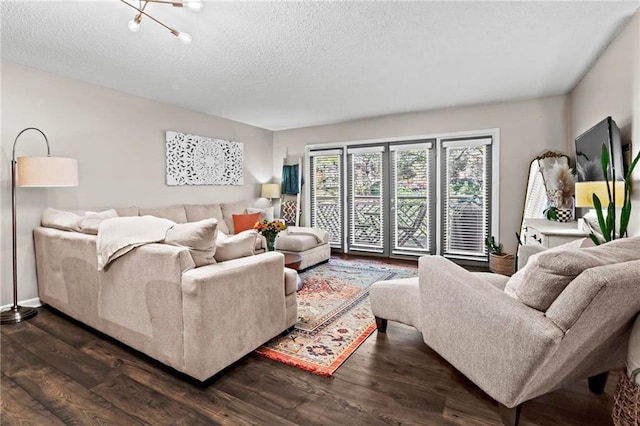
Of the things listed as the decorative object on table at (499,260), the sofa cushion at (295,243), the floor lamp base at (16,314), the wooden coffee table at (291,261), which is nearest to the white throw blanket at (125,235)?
the floor lamp base at (16,314)

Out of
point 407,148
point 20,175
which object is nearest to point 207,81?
point 20,175

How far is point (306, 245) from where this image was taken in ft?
15.3

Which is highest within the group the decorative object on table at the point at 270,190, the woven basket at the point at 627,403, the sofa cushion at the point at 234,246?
the decorative object on table at the point at 270,190

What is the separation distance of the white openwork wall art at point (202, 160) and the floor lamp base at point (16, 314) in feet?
7.01

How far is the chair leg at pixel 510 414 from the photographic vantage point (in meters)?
1.52

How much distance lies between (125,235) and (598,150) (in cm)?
387

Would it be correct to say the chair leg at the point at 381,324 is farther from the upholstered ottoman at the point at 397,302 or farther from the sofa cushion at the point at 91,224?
the sofa cushion at the point at 91,224

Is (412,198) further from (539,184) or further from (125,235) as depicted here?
(125,235)

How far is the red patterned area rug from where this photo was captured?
7.22ft

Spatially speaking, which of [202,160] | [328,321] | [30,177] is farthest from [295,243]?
[30,177]

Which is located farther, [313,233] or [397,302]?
[313,233]

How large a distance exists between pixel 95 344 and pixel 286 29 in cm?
281

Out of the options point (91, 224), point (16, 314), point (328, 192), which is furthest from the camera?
point (328, 192)

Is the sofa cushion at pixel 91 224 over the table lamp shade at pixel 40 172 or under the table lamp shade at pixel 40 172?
under
